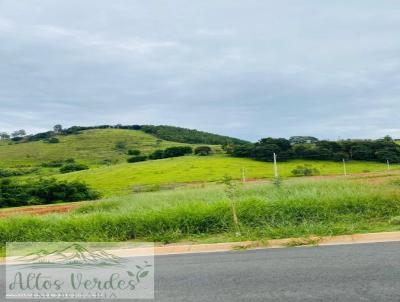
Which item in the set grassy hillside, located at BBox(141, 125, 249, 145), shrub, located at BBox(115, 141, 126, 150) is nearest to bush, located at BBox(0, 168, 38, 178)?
shrub, located at BBox(115, 141, 126, 150)

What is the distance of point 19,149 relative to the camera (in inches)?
5399

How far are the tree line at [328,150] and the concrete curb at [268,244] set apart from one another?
200 ft

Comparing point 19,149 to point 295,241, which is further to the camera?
point 19,149

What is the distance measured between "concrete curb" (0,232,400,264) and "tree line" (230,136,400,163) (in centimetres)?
6106

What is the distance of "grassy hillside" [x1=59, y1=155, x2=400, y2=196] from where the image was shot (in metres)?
62.8

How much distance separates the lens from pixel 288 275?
6355mm

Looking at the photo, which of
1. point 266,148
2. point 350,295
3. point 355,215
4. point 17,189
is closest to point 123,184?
point 17,189

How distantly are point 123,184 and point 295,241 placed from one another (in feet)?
196

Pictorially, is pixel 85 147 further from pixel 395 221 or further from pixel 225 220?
pixel 395 221

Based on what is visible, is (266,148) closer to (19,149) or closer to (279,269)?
(279,269)

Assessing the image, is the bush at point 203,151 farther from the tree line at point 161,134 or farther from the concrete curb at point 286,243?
the concrete curb at point 286,243

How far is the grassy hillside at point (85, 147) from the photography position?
121188 millimetres

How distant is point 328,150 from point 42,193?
1773 inches

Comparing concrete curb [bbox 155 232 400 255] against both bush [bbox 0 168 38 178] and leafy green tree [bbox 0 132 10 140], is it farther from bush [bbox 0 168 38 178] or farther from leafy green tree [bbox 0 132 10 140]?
leafy green tree [bbox 0 132 10 140]
